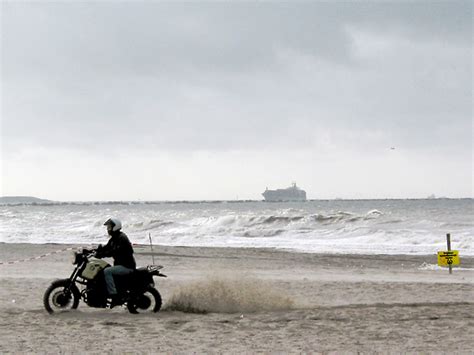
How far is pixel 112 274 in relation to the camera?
941cm

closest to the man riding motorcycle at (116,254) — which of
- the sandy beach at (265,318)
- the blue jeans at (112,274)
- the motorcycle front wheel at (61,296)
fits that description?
the blue jeans at (112,274)

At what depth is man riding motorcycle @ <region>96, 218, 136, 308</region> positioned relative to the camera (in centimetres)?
927

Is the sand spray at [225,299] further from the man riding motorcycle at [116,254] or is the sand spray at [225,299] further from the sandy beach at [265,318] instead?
the man riding motorcycle at [116,254]

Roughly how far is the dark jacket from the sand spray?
1218 millimetres

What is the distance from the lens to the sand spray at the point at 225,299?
1015 centimetres

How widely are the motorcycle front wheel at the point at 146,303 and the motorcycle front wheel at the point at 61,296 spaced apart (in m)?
0.89

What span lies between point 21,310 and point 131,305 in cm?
199

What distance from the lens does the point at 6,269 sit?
1833 cm

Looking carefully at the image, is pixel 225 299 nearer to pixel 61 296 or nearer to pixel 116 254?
pixel 116 254

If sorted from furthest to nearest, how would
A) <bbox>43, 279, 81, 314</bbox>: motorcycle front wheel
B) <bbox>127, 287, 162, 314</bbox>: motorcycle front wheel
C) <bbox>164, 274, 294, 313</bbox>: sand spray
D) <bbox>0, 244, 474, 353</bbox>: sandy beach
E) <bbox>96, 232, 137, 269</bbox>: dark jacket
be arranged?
1. <bbox>164, 274, 294, 313</bbox>: sand spray
2. <bbox>43, 279, 81, 314</bbox>: motorcycle front wheel
3. <bbox>127, 287, 162, 314</bbox>: motorcycle front wheel
4. <bbox>96, 232, 137, 269</bbox>: dark jacket
5. <bbox>0, 244, 474, 353</bbox>: sandy beach

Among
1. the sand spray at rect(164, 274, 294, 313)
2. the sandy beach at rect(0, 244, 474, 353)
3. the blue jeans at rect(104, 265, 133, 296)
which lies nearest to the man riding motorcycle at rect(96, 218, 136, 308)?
the blue jeans at rect(104, 265, 133, 296)

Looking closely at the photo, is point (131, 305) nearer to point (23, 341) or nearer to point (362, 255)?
point (23, 341)

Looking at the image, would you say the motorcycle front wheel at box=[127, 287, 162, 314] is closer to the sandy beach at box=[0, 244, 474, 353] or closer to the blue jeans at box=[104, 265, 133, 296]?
the sandy beach at box=[0, 244, 474, 353]

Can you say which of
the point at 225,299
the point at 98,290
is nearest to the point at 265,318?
the point at 225,299
